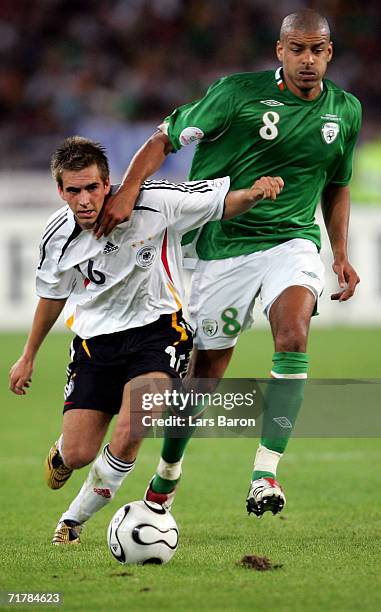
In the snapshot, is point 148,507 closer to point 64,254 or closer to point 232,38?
point 64,254

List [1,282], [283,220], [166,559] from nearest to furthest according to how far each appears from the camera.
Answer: [166,559] < [283,220] < [1,282]

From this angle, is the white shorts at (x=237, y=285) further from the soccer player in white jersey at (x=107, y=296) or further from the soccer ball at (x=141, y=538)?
the soccer ball at (x=141, y=538)

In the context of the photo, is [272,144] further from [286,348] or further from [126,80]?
[126,80]

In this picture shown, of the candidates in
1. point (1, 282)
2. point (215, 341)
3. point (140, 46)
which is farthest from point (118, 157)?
point (215, 341)

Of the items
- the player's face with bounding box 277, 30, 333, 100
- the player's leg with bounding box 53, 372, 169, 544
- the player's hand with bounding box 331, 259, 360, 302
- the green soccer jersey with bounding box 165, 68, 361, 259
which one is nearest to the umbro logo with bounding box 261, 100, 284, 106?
the green soccer jersey with bounding box 165, 68, 361, 259

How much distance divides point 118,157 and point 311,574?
1276 cm

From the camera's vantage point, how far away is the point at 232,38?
19859mm

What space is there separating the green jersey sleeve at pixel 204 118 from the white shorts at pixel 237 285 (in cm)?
69

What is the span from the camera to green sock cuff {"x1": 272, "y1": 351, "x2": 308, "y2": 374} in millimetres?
5535

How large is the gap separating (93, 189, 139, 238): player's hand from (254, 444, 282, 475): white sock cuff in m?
1.26

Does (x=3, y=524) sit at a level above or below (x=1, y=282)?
below

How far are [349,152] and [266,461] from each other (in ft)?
5.69

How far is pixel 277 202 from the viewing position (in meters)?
5.95

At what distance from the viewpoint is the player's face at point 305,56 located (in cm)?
566
